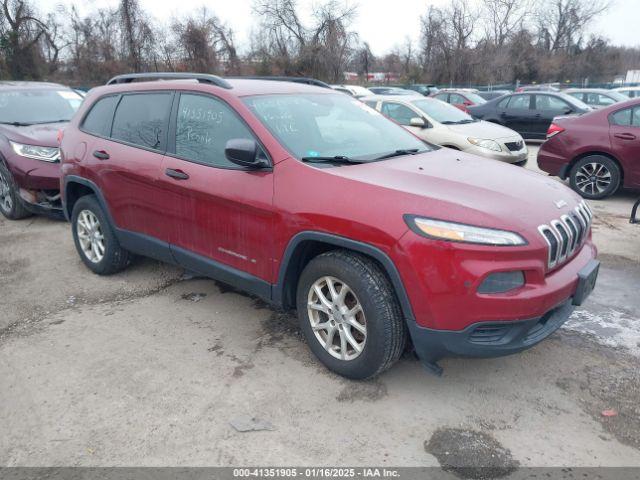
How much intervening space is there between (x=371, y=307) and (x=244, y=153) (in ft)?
3.96

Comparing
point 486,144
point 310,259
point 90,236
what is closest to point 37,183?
point 90,236

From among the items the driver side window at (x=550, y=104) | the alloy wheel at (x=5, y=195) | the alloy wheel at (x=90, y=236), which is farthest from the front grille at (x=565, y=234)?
the driver side window at (x=550, y=104)

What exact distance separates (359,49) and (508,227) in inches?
1712

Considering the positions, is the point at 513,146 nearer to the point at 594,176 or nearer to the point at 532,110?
the point at 594,176

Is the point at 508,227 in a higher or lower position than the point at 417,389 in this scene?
higher

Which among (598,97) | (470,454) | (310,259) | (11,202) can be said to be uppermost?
(598,97)

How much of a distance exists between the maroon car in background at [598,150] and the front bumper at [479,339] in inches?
221

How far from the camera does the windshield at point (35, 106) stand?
23.5 ft

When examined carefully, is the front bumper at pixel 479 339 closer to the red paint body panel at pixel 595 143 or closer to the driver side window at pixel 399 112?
the red paint body panel at pixel 595 143

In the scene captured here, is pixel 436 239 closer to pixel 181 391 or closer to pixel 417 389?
pixel 417 389

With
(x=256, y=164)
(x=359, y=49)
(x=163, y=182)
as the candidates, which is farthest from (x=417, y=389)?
(x=359, y=49)

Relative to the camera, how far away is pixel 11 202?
6773 millimetres

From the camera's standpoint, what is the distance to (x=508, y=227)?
2625mm

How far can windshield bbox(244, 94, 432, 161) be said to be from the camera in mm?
3424
